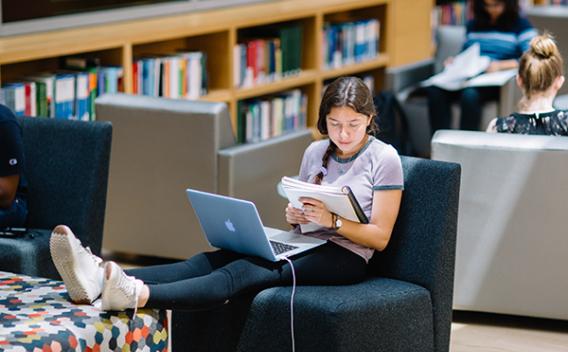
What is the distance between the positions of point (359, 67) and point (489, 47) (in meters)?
1.13

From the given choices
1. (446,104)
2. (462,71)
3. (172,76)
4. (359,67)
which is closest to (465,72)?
(462,71)

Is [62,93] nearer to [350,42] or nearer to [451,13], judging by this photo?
[350,42]

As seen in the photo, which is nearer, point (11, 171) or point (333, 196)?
point (333, 196)

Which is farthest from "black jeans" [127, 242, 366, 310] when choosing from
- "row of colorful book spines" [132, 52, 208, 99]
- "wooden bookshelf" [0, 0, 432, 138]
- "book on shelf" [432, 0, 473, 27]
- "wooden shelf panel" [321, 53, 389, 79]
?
A: "book on shelf" [432, 0, 473, 27]

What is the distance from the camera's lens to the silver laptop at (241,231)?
3.95 m

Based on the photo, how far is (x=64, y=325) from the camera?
3.50 metres

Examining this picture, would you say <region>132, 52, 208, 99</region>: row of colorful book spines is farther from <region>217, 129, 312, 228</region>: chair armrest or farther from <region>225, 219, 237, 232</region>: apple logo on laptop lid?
<region>225, 219, 237, 232</region>: apple logo on laptop lid

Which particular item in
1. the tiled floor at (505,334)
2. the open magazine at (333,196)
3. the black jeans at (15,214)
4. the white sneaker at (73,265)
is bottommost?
the tiled floor at (505,334)

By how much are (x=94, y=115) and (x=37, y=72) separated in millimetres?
422

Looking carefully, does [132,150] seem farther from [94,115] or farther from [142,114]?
[94,115]

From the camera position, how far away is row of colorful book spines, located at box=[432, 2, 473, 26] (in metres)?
10.1

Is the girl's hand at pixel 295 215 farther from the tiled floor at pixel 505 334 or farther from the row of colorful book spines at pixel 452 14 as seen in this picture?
the row of colorful book spines at pixel 452 14

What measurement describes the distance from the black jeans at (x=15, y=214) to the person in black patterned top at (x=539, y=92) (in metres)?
2.09

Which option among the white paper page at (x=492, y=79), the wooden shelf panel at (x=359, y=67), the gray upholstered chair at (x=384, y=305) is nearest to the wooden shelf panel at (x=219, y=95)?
the wooden shelf panel at (x=359, y=67)
